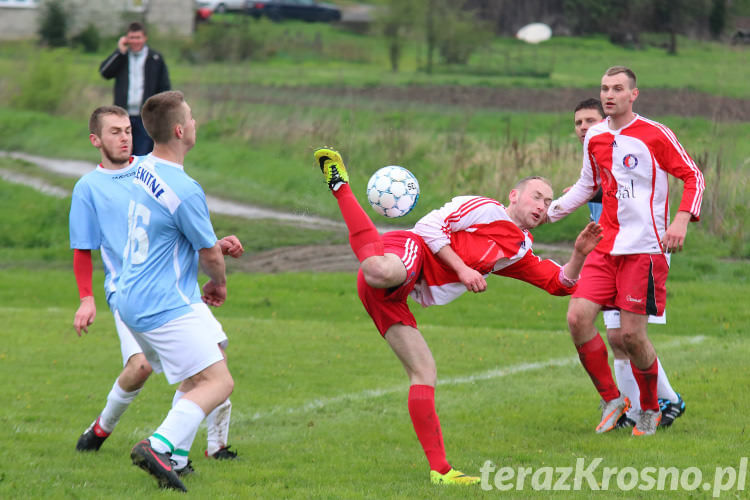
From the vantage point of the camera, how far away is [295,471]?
237 inches

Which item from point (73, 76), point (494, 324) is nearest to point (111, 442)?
point (494, 324)

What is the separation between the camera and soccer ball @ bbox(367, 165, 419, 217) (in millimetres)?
5957

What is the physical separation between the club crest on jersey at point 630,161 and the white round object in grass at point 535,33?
29.2 meters

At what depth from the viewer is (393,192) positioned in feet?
19.5

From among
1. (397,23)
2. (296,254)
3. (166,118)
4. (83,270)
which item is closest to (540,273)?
(166,118)

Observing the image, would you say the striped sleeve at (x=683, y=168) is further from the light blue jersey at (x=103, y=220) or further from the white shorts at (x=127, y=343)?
the white shorts at (x=127, y=343)

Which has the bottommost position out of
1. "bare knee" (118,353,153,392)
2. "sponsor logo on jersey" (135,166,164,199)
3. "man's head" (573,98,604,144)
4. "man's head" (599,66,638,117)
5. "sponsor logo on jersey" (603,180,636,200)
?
"bare knee" (118,353,153,392)

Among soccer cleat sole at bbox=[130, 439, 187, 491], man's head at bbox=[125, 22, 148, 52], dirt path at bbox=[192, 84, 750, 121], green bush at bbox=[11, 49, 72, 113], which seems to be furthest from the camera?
green bush at bbox=[11, 49, 72, 113]

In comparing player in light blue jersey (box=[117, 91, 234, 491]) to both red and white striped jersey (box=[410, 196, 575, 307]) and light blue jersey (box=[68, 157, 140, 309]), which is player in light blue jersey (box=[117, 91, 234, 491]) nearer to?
light blue jersey (box=[68, 157, 140, 309])

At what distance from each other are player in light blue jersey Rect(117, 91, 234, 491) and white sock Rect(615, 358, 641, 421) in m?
3.22

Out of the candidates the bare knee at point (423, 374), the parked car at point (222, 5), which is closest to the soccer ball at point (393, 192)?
the bare knee at point (423, 374)

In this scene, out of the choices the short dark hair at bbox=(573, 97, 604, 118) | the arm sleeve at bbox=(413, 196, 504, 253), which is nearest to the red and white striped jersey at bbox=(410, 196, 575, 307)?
the arm sleeve at bbox=(413, 196, 504, 253)

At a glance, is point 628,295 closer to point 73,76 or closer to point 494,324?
point 494,324

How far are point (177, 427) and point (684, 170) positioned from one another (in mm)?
3741
